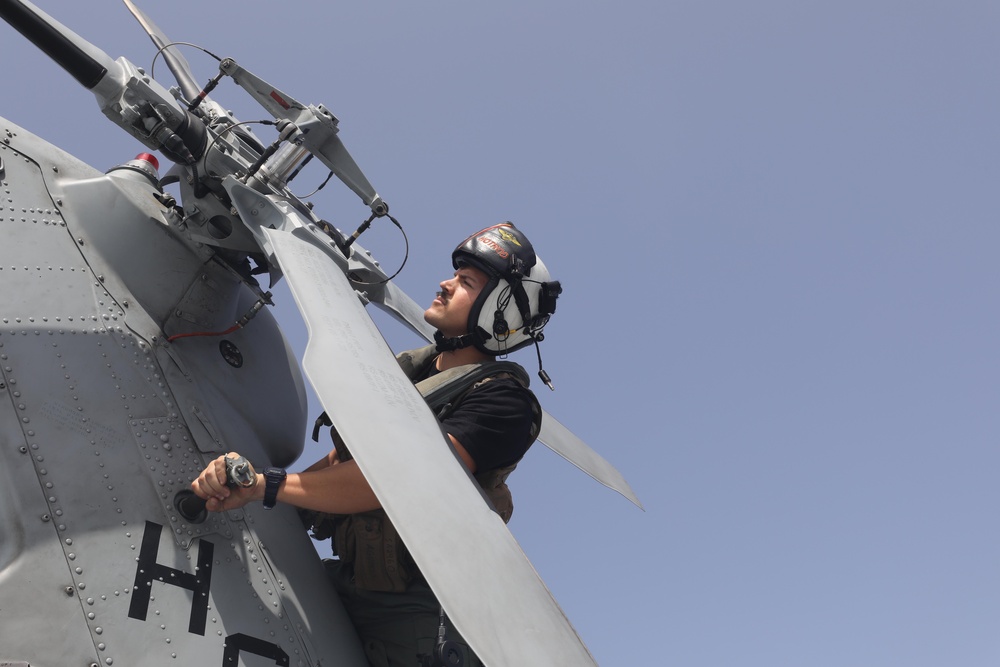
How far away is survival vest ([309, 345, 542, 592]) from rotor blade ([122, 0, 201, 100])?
2460 mm

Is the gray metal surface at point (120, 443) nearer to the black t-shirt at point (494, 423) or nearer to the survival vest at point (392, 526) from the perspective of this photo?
the survival vest at point (392, 526)

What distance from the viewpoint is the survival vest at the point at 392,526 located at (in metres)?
5.43

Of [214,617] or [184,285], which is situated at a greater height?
[184,285]

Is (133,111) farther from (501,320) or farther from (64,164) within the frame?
(501,320)

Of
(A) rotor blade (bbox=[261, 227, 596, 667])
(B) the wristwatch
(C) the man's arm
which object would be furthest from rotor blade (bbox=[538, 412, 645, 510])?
(A) rotor blade (bbox=[261, 227, 596, 667])

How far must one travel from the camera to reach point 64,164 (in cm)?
576

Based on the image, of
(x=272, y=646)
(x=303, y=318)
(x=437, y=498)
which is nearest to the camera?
(x=437, y=498)

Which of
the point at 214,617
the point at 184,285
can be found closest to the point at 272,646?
the point at 214,617

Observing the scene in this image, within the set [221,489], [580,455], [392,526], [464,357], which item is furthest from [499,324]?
[221,489]

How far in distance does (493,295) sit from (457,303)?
24 cm

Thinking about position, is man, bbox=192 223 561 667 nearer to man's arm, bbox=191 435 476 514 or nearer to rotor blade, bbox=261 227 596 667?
man's arm, bbox=191 435 476 514

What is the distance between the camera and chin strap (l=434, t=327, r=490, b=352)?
604cm

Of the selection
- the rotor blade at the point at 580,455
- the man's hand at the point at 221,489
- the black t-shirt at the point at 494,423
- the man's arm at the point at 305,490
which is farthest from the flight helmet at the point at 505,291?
the man's hand at the point at 221,489

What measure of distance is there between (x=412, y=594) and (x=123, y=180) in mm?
3126
